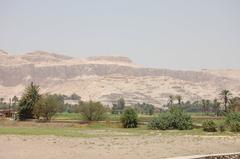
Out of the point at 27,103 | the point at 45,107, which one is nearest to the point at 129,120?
the point at 45,107

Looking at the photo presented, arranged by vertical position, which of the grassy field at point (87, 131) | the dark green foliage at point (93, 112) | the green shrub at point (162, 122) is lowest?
the grassy field at point (87, 131)

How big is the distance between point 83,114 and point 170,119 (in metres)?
31.2

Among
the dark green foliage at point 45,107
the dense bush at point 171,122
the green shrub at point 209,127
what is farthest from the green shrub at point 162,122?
the dark green foliage at point 45,107

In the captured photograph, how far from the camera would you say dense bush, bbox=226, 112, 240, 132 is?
173ft

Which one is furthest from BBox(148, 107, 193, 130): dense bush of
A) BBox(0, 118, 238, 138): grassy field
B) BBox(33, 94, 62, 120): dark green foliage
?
BBox(33, 94, 62, 120): dark green foliage

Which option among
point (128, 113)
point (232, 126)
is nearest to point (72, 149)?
point (232, 126)

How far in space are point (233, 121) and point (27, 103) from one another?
1588 inches

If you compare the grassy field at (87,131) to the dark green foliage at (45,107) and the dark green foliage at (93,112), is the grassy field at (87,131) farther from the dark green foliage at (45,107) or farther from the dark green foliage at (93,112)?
the dark green foliage at (45,107)

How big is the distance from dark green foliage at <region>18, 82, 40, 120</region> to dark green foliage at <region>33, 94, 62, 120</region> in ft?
3.03

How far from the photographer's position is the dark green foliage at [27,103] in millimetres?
80369

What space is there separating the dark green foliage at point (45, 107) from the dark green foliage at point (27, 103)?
3.03ft

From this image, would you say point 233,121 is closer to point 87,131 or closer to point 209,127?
point 209,127

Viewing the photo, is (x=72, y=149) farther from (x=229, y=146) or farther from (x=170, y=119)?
(x=170, y=119)

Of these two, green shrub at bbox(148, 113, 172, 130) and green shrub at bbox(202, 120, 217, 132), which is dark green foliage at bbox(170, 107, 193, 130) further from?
green shrub at bbox(202, 120, 217, 132)
